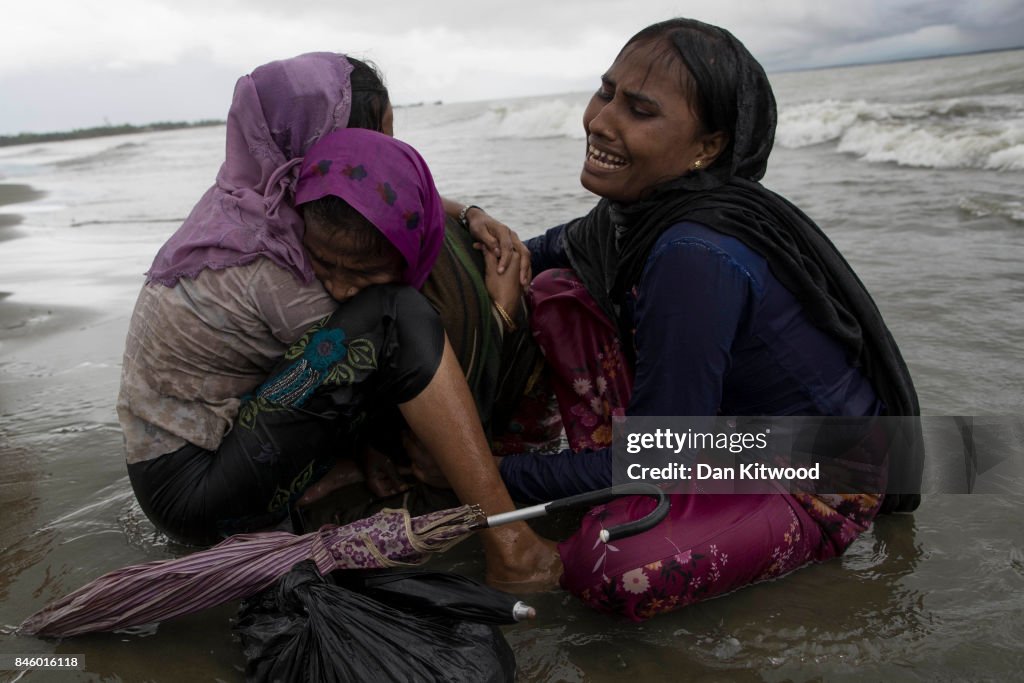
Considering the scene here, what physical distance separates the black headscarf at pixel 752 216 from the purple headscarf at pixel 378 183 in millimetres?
567

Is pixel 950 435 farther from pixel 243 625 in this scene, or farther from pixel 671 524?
pixel 243 625

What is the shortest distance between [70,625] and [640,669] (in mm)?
1304

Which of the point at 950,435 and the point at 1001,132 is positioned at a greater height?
the point at 1001,132

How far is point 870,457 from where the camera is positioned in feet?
7.07

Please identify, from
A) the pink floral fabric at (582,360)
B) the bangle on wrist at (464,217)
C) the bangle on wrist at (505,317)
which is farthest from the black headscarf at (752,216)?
the bangle on wrist at (464,217)

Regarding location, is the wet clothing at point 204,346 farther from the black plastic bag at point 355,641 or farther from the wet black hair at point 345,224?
the black plastic bag at point 355,641

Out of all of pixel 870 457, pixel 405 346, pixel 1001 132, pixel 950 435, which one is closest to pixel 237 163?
pixel 405 346

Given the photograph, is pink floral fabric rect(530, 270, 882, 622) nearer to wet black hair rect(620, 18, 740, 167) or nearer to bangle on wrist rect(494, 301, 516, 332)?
bangle on wrist rect(494, 301, 516, 332)

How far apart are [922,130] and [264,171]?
34.2ft

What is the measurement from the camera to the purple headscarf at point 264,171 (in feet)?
6.49

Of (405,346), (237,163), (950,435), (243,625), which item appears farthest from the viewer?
(950,435)

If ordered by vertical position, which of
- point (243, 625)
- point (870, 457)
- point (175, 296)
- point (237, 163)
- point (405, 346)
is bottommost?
point (243, 625)

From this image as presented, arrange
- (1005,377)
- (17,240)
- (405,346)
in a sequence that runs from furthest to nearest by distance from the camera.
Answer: (17,240), (1005,377), (405,346)

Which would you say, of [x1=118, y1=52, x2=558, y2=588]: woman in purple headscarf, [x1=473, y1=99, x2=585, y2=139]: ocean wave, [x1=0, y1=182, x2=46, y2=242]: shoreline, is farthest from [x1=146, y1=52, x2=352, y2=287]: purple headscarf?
[x1=473, y1=99, x2=585, y2=139]: ocean wave
